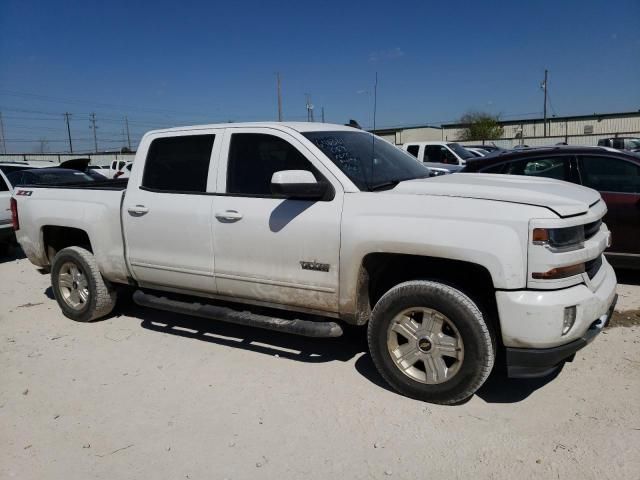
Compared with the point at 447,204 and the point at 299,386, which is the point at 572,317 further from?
the point at 299,386

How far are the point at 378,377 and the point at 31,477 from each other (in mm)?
2341

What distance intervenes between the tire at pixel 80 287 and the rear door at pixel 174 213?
680 mm

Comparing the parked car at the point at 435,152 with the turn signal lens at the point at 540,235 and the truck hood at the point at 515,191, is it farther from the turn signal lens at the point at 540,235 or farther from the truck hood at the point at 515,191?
the turn signal lens at the point at 540,235

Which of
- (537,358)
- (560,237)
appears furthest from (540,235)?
(537,358)

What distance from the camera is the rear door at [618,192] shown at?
18.5 ft

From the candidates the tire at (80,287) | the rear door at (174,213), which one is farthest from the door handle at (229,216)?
the tire at (80,287)

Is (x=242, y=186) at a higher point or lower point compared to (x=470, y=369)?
higher

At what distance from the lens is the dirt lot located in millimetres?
2900

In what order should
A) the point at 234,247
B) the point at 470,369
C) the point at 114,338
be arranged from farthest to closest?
the point at 114,338
the point at 234,247
the point at 470,369

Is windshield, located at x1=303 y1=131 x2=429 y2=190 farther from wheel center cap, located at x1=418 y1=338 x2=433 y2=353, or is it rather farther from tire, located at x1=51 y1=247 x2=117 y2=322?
tire, located at x1=51 y1=247 x2=117 y2=322

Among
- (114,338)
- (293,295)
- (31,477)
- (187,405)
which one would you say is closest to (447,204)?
(293,295)

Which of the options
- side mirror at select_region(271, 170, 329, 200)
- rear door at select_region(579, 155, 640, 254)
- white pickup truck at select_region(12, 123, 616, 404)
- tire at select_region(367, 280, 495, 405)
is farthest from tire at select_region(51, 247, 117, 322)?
rear door at select_region(579, 155, 640, 254)

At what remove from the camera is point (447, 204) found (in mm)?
3285

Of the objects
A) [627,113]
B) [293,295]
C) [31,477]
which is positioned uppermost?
[627,113]
